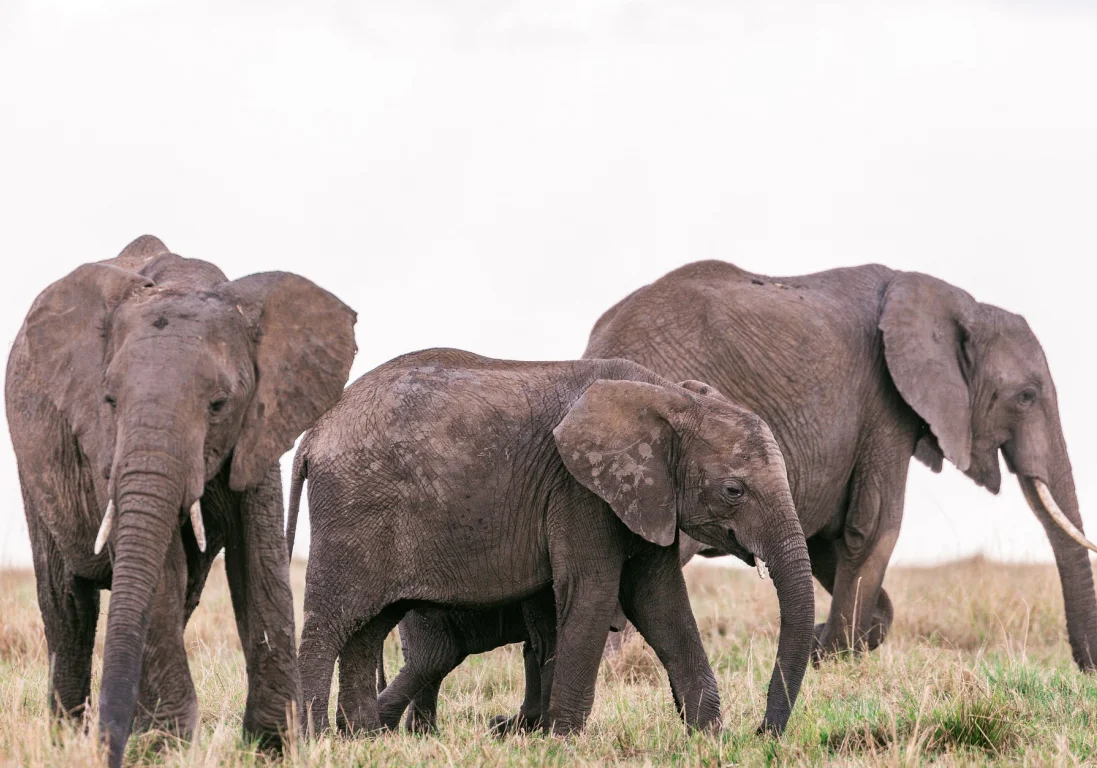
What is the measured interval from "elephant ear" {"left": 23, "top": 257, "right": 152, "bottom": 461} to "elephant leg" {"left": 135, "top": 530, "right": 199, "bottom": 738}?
0.51 meters

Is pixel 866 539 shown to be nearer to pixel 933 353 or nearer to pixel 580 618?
pixel 933 353

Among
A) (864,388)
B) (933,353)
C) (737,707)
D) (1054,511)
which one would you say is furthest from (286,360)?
(1054,511)

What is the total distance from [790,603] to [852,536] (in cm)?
374

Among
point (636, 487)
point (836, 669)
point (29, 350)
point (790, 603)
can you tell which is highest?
point (29, 350)

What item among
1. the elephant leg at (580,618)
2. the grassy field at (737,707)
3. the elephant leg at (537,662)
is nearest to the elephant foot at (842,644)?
the grassy field at (737,707)

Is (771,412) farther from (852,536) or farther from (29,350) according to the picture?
(29,350)

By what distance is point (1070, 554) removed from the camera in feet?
39.5

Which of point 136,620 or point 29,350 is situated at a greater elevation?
point 29,350

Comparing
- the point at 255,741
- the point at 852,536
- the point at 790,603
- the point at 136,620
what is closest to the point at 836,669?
the point at 852,536

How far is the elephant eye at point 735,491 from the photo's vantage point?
8.23 metres

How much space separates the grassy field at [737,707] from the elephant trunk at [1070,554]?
307mm

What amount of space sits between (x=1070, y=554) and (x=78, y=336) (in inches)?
306

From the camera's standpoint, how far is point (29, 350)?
6.56 meters

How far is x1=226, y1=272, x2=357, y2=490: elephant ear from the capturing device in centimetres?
650
